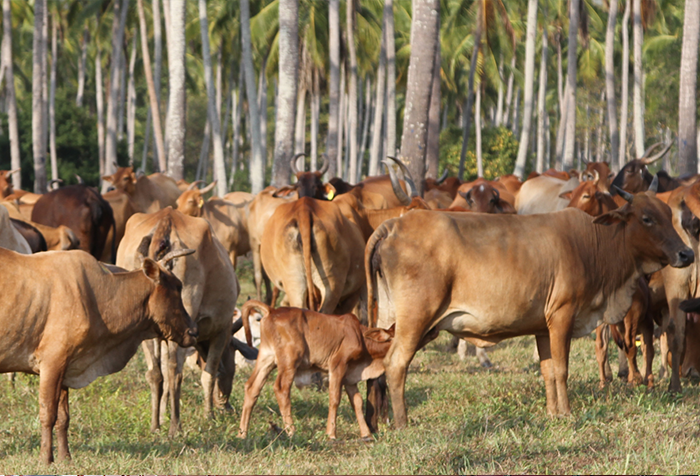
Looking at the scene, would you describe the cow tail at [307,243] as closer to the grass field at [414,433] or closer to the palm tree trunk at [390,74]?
the grass field at [414,433]

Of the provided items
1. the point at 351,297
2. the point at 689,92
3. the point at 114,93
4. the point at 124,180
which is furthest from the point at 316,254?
the point at 114,93

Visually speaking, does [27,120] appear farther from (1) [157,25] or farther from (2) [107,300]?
(2) [107,300]

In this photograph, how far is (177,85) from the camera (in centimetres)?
1888

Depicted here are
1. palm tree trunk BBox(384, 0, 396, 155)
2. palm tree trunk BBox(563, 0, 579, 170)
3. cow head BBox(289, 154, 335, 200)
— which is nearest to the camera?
cow head BBox(289, 154, 335, 200)

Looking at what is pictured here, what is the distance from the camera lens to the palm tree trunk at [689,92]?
54.3 ft

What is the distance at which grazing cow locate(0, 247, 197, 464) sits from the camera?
5.46 metres

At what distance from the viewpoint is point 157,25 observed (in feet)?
103

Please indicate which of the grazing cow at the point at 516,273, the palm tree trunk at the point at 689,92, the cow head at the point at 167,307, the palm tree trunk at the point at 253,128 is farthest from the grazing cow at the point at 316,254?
the palm tree trunk at the point at 689,92

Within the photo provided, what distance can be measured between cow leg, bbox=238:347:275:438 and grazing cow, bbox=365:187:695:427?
925 mm

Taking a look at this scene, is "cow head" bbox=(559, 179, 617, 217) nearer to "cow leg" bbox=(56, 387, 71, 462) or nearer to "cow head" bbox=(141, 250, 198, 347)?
"cow head" bbox=(141, 250, 198, 347)

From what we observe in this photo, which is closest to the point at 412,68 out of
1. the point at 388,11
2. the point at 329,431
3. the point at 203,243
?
the point at 203,243

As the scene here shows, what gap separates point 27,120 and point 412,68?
30552 mm

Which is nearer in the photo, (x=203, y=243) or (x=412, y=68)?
(x=203, y=243)

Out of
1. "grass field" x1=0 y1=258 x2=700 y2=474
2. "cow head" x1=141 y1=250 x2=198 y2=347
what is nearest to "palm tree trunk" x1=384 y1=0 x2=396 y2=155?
"grass field" x1=0 y1=258 x2=700 y2=474
